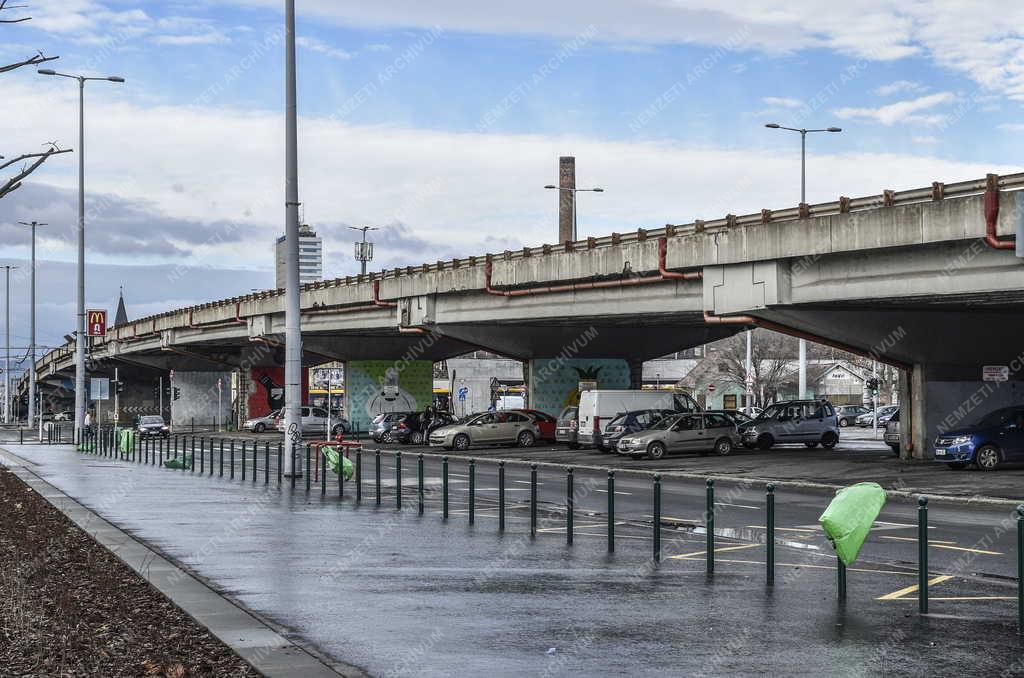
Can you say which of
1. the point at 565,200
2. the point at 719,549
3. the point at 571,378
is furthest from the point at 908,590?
the point at 565,200

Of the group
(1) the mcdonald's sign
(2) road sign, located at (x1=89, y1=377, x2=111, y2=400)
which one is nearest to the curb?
(1) the mcdonald's sign

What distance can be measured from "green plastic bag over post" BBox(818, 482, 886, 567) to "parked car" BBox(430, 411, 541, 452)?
1402 inches

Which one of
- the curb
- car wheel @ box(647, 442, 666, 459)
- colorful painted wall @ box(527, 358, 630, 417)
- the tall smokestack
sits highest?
the tall smokestack

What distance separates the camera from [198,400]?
313 feet

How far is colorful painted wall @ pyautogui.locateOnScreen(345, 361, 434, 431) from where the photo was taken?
219 ft

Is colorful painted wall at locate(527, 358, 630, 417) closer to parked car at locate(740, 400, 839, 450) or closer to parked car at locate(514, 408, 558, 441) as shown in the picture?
parked car at locate(514, 408, 558, 441)

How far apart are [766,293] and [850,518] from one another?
20778mm

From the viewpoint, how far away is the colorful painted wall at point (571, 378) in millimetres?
53375

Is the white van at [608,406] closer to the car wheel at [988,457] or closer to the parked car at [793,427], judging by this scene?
the parked car at [793,427]

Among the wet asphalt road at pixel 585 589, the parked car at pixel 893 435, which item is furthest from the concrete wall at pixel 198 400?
the wet asphalt road at pixel 585 589

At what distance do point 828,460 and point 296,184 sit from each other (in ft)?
55.3

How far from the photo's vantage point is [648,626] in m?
10.4

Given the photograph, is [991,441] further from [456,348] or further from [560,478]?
[456,348]

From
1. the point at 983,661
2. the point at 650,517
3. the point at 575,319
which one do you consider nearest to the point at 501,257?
the point at 575,319
